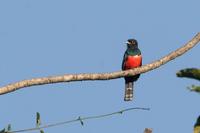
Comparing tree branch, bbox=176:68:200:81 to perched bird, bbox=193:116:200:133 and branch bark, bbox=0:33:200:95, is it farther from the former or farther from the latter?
branch bark, bbox=0:33:200:95

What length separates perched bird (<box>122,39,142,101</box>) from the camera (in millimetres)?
13391

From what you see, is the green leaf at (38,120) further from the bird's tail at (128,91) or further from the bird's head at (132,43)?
the bird's head at (132,43)

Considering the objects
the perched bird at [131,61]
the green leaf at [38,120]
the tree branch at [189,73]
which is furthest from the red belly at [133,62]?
the tree branch at [189,73]

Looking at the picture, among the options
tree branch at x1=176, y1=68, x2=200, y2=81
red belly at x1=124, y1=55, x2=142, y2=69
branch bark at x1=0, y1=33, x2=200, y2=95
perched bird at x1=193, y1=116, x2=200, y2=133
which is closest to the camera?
perched bird at x1=193, y1=116, x2=200, y2=133

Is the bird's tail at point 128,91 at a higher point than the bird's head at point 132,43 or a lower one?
lower

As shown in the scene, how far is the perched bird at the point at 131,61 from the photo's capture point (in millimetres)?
13391

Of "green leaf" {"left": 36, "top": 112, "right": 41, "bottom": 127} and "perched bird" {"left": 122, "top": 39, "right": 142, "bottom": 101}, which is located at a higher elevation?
"perched bird" {"left": 122, "top": 39, "right": 142, "bottom": 101}

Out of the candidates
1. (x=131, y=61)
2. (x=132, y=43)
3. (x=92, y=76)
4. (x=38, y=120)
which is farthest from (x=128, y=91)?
(x=38, y=120)

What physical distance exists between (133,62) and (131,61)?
8 centimetres

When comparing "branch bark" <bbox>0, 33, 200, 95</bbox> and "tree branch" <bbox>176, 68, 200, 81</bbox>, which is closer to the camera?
"tree branch" <bbox>176, 68, 200, 81</bbox>

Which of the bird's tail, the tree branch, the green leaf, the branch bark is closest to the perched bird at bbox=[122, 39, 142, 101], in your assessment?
the bird's tail

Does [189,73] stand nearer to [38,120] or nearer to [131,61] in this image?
[38,120]

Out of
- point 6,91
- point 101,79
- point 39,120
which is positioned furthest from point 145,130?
point 101,79

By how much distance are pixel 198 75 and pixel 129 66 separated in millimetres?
10130
